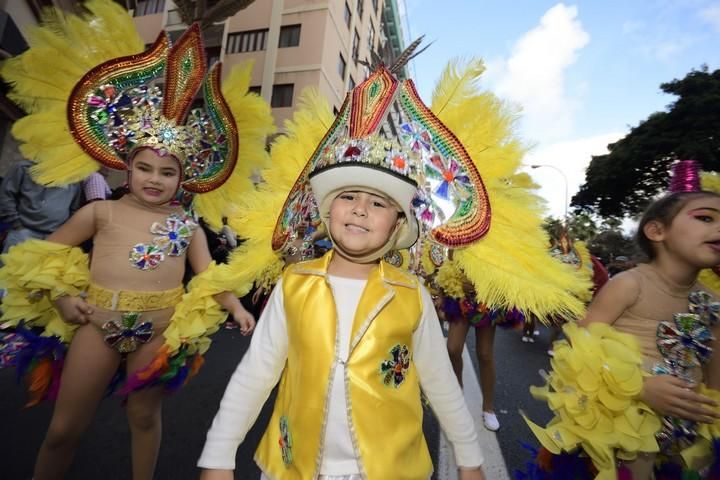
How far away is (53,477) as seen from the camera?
1.72m

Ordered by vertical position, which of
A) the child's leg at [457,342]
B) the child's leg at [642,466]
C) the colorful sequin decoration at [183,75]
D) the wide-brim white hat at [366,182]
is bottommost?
the child's leg at [457,342]

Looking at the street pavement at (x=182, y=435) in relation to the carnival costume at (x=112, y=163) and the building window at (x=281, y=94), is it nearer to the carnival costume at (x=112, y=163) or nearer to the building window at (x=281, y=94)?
the carnival costume at (x=112, y=163)

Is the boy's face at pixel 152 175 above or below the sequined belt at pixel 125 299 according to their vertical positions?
above

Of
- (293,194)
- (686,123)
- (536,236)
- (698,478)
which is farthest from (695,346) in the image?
(686,123)

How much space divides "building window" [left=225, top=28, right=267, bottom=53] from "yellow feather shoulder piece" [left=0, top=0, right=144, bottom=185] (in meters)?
18.3

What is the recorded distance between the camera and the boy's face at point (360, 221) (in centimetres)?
133

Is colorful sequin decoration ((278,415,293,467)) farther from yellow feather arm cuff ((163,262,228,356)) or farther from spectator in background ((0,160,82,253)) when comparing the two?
spectator in background ((0,160,82,253))

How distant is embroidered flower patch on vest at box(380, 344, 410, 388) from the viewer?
1.29m

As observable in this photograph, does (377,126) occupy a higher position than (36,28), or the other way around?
(36,28)

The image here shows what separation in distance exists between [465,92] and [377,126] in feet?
1.19

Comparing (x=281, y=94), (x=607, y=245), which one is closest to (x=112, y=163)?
(x=281, y=94)

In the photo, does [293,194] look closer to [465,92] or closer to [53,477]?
[465,92]

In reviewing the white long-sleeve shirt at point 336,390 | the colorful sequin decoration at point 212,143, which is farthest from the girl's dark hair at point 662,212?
the colorful sequin decoration at point 212,143

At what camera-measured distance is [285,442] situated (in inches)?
49.4
